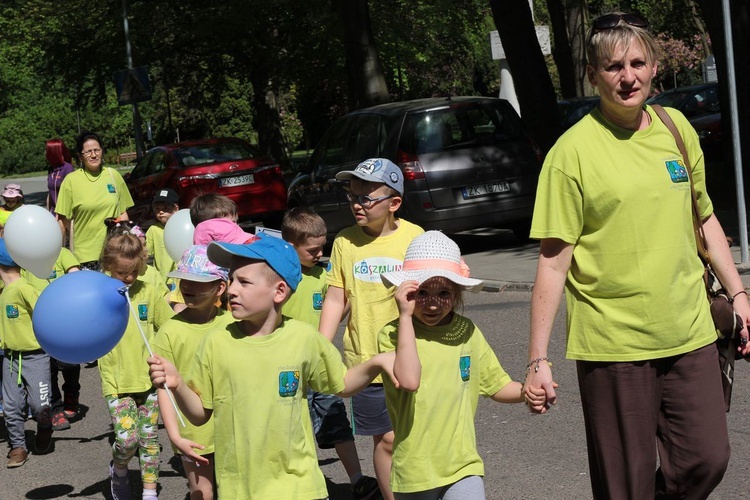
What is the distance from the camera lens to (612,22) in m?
3.92

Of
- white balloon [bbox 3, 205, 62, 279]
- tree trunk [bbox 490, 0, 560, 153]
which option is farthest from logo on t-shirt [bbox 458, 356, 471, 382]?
tree trunk [bbox 490, 0, 560, 153]

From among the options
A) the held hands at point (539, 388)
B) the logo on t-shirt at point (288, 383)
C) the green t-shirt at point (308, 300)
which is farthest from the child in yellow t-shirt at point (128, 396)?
the held hands at point (539, 388)

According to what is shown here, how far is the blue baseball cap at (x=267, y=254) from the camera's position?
4027 millimetres

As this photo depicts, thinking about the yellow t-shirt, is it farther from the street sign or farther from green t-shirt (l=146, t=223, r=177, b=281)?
the street sign

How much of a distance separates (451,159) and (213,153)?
7.09 metres

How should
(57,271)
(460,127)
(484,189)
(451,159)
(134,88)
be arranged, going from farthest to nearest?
1. (134,88)
2. (460,127)
3. (484,189)
4. (451,159)
5. (57,271)

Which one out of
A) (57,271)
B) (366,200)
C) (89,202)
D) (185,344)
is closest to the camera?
(185,344)

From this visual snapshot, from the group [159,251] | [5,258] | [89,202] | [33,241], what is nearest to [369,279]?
[33,241]

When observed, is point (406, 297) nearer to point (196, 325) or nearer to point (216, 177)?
point (196, 325)

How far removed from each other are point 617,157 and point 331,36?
1022 inches

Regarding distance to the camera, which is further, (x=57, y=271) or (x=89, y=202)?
(x=89, y=202)

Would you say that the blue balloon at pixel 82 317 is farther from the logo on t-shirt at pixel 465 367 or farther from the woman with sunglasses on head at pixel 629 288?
the woman with sunglasses on head at pixel 629 288

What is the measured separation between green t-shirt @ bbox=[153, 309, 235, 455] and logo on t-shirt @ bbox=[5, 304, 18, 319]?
2.65 m

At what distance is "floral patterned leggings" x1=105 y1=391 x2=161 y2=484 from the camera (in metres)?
5.98
